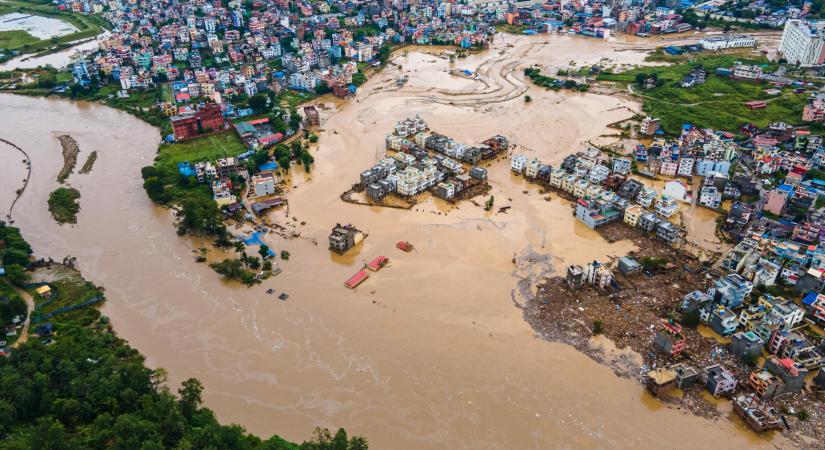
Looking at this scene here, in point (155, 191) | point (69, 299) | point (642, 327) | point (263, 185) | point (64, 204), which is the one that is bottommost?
point (69, 299)

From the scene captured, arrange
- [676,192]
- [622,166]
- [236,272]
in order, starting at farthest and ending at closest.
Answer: [622,166] → [676,192] → [236,272]

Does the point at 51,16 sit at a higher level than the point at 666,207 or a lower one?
higher

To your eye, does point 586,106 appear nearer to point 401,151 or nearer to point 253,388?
point 401,151

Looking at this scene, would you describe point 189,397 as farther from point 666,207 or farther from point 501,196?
point 666,207

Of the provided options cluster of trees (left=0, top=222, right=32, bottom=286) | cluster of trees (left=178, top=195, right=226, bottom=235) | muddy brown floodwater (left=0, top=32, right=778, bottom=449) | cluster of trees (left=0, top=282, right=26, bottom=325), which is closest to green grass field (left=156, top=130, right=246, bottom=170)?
muddy brown floodwater (left=0, top=32, right=778, bottom=449)

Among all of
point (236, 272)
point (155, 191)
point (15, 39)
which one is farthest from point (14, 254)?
point (15, 39)

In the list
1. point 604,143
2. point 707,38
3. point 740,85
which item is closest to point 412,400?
point 604,143
